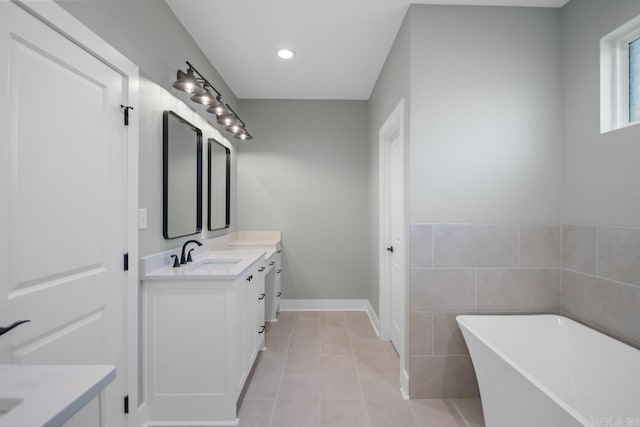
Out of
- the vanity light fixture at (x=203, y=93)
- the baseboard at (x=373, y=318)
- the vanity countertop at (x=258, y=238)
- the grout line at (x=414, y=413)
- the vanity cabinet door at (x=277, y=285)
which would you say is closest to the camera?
the grout line at (x=414, y=413)

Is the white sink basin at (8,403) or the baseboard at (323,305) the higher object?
the white sink basin at (8,403)

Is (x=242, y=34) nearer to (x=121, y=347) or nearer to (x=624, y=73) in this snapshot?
Answer: (x=121, y=347)

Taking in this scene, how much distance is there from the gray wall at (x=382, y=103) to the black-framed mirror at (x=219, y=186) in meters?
1.71

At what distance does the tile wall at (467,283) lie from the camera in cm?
199

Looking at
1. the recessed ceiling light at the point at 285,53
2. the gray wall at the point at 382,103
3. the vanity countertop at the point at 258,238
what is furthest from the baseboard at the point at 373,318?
the recessed ceiling light at the point at 285,53

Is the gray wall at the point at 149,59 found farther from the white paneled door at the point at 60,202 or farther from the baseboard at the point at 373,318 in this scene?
the baseboard at the point at 373,318

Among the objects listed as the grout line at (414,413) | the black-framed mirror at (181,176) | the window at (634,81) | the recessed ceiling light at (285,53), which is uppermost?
the recessed ceiling light at (285,53)

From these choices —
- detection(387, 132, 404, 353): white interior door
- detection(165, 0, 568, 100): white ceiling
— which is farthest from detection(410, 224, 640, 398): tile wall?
detection(165, 0, 568, 100): white ceiling

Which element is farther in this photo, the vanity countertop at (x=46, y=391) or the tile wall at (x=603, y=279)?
the tile wall at (x=603, y=279)

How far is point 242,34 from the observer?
2.39 meters

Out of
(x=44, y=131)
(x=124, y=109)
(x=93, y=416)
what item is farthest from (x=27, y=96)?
(x=93, y=416)

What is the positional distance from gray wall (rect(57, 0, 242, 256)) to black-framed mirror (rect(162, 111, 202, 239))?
50 millimetres

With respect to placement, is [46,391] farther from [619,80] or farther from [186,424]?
[619,80]

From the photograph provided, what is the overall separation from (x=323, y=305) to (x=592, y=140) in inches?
123
